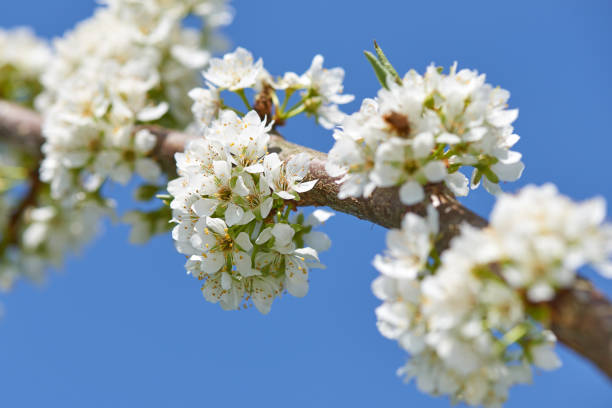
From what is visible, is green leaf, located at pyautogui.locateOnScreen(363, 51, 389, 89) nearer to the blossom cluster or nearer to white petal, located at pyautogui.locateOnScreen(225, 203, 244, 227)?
the blossom cluster

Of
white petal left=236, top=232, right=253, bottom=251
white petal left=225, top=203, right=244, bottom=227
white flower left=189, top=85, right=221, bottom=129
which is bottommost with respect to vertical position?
white petal left=236, top=232, right=253, bottom=251

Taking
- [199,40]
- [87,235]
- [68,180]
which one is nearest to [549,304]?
[68,180]

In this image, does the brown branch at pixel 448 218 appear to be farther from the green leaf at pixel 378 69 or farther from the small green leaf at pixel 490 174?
the green leaf at pixel 378 69

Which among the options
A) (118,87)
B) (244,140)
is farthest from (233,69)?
(118,87)

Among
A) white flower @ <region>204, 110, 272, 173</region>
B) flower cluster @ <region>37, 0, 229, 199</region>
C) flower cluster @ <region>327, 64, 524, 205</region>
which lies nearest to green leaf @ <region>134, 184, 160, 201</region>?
flower cluster @ <region>37, 0, 229, 199</region>

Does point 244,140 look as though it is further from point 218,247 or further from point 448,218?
point 448,218

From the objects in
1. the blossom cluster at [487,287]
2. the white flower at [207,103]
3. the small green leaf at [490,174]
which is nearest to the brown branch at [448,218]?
the blossom cluster at [487,287]
